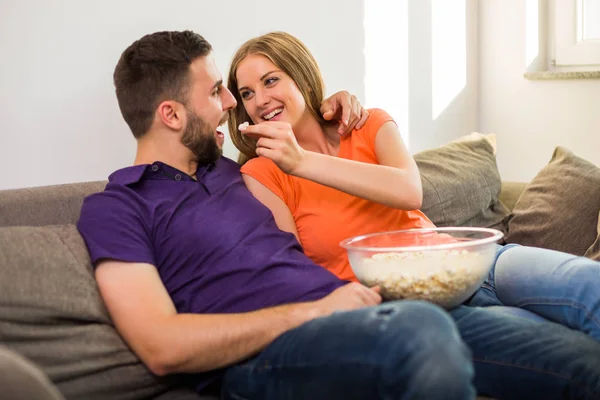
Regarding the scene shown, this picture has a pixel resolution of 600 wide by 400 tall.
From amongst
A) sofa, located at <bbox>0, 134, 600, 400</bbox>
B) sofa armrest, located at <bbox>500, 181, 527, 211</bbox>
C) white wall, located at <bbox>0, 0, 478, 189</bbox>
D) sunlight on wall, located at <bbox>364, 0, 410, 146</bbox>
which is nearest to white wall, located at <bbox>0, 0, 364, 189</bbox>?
white wall, located at <bbox>0, 0, 478, 189</bbox>

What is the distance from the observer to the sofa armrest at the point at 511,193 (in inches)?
112

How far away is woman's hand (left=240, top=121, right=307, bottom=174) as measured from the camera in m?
1.76

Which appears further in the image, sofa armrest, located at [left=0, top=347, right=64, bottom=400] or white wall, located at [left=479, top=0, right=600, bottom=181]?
white wall, located at [left=479, top=0, right=600, bottom=181]

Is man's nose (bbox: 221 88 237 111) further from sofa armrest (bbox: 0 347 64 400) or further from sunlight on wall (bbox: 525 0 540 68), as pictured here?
sunlight on wall (bbox: 525 0 540 68)

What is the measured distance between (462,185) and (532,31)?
119cm

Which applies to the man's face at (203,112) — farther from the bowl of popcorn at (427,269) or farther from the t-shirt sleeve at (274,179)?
the bowl of popcorn at (427,269)

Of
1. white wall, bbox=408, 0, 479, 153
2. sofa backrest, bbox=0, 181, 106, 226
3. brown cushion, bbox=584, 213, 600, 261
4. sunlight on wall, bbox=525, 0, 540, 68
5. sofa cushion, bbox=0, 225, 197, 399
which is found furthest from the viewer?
sunlight on wall, bbox=525, 0, 540, 68

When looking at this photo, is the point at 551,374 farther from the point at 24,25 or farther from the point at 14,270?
the point at 24,25

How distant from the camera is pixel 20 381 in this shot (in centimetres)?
108

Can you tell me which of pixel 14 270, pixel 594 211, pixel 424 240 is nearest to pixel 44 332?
pixel 14 270

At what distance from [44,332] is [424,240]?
0.90 metres

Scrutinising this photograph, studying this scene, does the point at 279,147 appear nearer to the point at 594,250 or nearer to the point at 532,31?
the point at 594,250

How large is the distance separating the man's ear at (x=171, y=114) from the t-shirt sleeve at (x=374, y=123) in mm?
499

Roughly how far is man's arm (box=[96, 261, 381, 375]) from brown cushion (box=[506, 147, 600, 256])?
1.14 m
